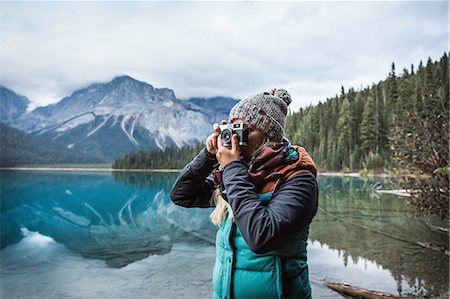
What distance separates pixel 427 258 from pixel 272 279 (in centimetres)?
834

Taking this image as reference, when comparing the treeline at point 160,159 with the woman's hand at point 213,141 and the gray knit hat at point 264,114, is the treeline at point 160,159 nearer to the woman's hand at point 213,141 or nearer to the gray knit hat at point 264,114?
the woman's hand at point 213,141

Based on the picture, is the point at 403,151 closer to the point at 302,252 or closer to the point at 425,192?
the point at 425,192

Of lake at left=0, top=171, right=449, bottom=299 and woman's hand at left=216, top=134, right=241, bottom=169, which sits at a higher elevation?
woman's hand at left=216, top=134, right=241, bottom=169

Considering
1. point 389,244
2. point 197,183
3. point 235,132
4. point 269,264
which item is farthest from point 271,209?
point 389,244

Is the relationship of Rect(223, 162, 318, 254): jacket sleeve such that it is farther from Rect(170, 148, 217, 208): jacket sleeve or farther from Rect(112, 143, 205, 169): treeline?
Rect(112, 143, 205, 169): treeline

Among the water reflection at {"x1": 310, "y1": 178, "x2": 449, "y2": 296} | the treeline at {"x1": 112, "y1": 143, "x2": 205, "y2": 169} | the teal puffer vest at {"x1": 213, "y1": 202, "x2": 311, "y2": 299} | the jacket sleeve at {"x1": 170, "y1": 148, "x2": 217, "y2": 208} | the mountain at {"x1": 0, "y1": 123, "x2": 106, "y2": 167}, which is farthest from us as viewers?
the mountain at {"x1": 0, "y1": 123, "x2": 106, "y2": 167}

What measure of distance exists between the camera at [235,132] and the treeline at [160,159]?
90.3 meters

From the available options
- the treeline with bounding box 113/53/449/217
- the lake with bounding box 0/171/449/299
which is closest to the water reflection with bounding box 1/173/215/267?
the lake with bounding box 0/171/449/299

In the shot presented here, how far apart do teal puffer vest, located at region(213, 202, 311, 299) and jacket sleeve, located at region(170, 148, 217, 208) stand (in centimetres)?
38

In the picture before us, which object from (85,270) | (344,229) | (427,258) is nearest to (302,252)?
(427,258)

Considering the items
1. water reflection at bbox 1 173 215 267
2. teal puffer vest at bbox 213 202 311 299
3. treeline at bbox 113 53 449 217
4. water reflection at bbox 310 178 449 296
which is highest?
treeline at bbox 113 53 449 217

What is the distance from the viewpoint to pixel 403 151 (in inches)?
392

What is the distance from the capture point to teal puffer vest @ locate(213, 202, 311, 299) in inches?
68.4

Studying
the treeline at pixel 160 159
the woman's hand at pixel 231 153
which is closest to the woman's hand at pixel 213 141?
the woman's hand at pixel 231 153
